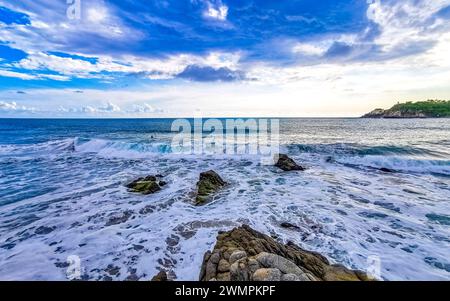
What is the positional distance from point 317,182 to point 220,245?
9.53 metres

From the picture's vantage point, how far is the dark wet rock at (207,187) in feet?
34.8

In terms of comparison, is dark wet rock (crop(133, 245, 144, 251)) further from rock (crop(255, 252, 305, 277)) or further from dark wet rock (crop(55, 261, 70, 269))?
rock (crop(255, 252, 305, 277))

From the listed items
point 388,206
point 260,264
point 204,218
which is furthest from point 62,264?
point 388,206

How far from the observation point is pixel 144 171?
16703mm

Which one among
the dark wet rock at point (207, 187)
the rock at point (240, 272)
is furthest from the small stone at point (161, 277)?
the dark wet rock at point (207, 187)

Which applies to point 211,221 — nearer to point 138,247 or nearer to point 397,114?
point 138,247

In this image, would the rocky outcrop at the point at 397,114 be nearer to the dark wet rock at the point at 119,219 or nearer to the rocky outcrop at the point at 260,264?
the rocky outcrop at the point at 260,264

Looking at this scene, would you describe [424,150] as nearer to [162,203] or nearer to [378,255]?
[378,255]

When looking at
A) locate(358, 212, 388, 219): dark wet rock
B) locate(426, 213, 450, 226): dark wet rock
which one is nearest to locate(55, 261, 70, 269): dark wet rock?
locate(358, 212, 388, 219): dark wet rock

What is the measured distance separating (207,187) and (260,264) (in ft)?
26.0

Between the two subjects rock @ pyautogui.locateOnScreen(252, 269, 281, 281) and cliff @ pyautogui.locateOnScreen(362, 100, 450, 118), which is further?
cliff @ pyautogui.locateOnScreen(362, 100, 450, 118)

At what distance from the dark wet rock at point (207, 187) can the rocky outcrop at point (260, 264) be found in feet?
14.3

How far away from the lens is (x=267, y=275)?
3734 mm

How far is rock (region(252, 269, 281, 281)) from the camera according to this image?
3.69m
